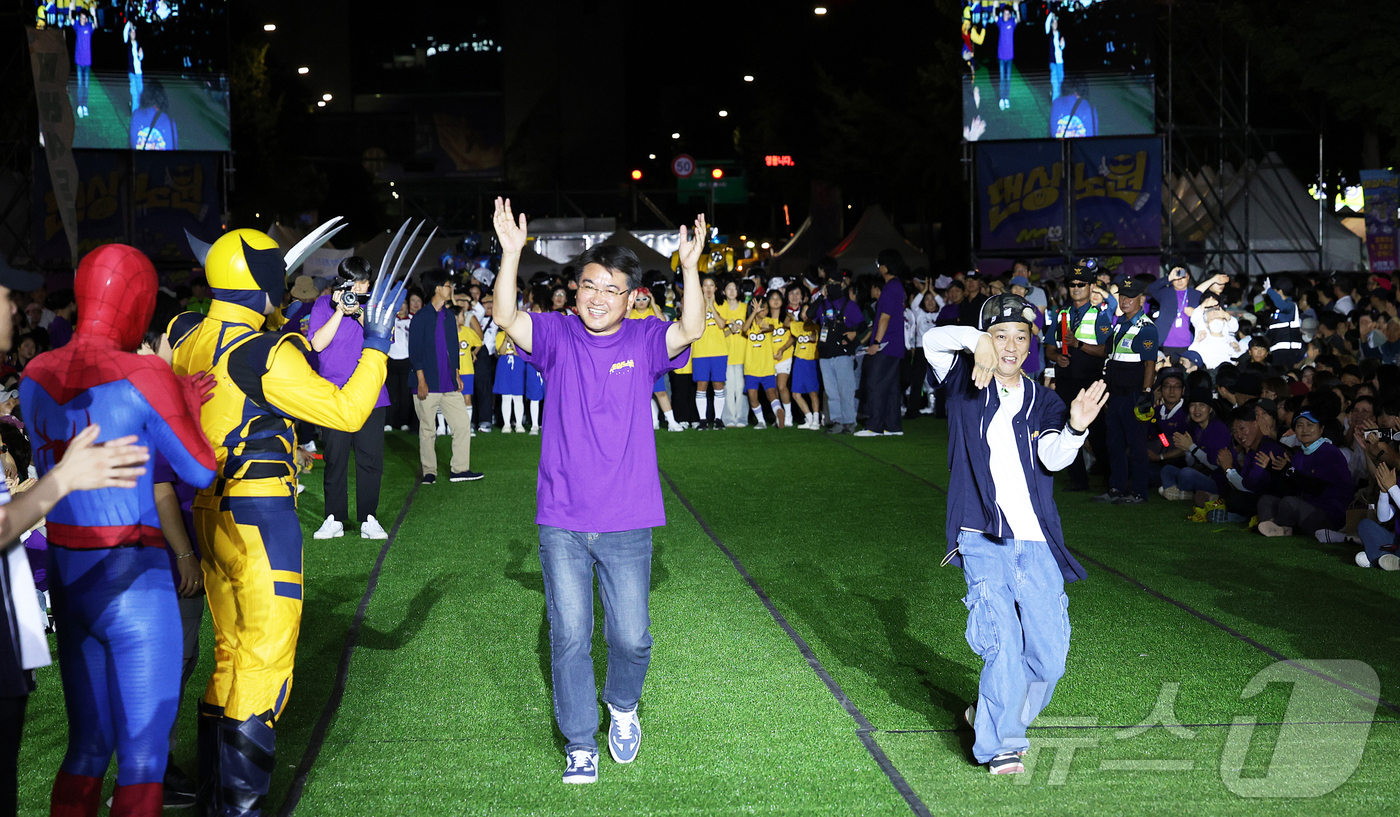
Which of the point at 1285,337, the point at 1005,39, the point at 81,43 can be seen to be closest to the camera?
the point at 1285,337

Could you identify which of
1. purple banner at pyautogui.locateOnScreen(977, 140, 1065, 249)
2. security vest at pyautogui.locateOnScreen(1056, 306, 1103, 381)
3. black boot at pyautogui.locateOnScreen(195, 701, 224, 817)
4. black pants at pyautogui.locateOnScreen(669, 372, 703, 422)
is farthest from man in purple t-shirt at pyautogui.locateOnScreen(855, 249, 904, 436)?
black boot at pyautogui.locateOnScreen(195, 701, 224, 817)

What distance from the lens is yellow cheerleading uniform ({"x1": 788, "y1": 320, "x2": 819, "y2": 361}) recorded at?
1869 cm

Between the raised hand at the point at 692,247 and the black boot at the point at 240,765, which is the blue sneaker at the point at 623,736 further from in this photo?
the raised hand at the point at 692,247

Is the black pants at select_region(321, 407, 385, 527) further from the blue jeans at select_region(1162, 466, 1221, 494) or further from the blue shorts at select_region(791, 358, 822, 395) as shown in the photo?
the blue shorts at select_region(791, 358, 822, 395)

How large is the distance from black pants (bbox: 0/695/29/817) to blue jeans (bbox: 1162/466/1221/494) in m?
10.2

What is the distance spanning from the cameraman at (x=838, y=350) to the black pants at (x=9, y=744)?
1483 cm

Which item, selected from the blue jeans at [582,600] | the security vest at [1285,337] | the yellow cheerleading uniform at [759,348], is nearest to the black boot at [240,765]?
the blue jeans at [582,600]

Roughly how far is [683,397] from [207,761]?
15.0 m

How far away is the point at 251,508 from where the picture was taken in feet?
14.5

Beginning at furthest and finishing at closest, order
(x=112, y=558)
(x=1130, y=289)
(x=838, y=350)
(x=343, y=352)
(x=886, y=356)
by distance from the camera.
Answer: (x=838, y=350) < (x=886, y=356) < (x=1130, y=289) < (x=343, y=352) < (x=112, y=558)

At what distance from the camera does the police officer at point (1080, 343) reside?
1192 centimetres

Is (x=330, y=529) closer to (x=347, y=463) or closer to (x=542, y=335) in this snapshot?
(x=347, y=463)

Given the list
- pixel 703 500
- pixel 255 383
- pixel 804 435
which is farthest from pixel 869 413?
pixel 255 383

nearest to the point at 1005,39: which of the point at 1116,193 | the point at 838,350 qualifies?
the point at 1116,193
